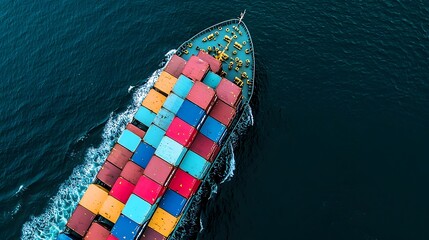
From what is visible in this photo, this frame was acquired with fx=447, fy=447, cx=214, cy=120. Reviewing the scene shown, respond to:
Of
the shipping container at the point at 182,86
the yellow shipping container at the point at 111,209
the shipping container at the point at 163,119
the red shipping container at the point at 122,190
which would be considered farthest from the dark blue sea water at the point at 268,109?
the shipping container at the point at 182,86

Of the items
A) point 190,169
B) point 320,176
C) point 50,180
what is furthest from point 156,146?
point 320,176

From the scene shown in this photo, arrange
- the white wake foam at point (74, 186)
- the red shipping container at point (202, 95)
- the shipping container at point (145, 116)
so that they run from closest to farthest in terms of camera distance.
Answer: the red shipping container at point (202, 95) → the white wake foam at point (74, 186) → the shipping container at point (145, 116)

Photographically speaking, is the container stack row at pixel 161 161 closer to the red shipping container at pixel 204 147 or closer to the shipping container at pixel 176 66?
the red shipping container at pixel 204 147

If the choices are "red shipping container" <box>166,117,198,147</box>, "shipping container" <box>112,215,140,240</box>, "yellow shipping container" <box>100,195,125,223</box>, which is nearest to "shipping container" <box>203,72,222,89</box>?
"red shipping container" <box>166,117,198,147</box>

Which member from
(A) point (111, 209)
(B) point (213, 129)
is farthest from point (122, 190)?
(B) point (213, 129)

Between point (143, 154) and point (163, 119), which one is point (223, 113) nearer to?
point (163, 119)

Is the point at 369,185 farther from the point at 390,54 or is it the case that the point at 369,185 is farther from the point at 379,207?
the point at 390,54
